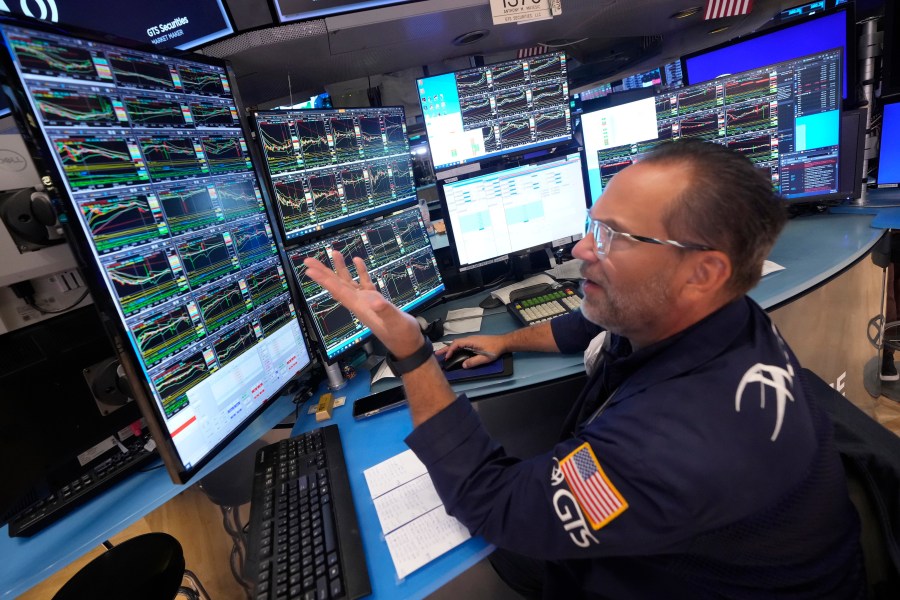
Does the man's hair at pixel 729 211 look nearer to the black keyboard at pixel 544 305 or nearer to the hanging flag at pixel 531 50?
the black keyboard at pixel 544 305

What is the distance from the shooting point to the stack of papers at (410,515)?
0.76 meters

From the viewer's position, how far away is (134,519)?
0.97 meters

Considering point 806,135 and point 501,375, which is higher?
point 806,135

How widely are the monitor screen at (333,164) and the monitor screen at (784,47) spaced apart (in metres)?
1.72

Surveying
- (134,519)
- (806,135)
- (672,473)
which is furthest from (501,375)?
(806,135)

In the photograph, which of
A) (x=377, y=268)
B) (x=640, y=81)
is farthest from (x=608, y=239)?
(x=640, y=81)

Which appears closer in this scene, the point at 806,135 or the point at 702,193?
the point at 702,193

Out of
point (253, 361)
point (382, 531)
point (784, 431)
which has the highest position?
point (253, 361)

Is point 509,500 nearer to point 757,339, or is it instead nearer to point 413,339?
point 413,339

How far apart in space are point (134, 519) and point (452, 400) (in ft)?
2.71

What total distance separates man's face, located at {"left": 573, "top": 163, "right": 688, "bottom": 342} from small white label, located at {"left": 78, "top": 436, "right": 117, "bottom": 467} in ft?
4.43

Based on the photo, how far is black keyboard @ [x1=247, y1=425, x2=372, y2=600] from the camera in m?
0.72

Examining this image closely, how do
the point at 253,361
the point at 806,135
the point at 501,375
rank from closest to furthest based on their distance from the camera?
the point at 253,361
the point at 501,375
the point at 806,135

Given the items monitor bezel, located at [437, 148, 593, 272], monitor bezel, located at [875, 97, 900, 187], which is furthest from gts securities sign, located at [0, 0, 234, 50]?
monitor bezel, located at [875, 97, 900, 187]
